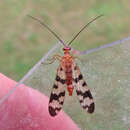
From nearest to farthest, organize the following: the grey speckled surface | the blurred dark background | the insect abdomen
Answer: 1. the insect abdomen
2. the grey speckled surface
3. the blurred dark background

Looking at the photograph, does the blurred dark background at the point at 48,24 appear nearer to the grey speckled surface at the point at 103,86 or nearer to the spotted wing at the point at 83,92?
the grey speckled surface at the point at 103,86

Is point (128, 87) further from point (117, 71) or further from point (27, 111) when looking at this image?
point (27, 111)

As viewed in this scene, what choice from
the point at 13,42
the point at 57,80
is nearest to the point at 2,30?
the point at 13,42

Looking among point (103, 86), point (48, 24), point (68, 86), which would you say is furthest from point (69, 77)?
point (48, 24)

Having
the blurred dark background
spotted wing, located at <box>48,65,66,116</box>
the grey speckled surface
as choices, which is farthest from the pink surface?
the blurred dark background

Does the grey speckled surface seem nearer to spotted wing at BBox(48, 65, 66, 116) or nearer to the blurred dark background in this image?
spotted wing at BBox(48, 65, 66, 116)

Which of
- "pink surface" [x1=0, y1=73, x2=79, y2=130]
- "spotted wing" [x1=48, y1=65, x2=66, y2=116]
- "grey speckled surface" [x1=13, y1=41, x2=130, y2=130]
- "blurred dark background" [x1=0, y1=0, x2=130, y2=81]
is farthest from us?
"blurred dark background" [x1=0, y1=0, x2=130, y2=81]
